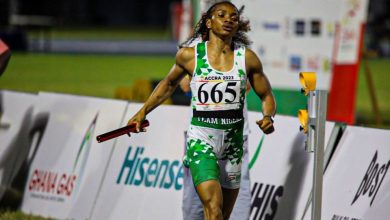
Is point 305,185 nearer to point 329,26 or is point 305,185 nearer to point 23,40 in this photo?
point 329,26

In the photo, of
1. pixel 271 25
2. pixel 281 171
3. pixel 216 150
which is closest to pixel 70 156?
pixel 281 171

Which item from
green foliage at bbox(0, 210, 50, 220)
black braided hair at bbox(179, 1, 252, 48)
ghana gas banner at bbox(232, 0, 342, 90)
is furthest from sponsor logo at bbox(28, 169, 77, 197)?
ghana gas banner at bbox(232, 0, 342, 90)

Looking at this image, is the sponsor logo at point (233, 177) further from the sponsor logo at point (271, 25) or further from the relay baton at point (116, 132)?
the sponsor logo at point (271, 25)

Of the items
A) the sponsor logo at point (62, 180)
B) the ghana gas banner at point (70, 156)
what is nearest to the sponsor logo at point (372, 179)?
the ghana gas banner at point (70, 156)

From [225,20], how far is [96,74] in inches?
845

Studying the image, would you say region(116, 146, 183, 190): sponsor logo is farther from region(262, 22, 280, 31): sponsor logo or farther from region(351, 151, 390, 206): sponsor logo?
region(262, 22, 280, 31): sponsor logo

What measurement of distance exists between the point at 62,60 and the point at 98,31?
2052 cm

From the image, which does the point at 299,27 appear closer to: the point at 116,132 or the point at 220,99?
the point at 220,99

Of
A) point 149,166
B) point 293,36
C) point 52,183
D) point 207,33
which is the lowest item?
point 52,183

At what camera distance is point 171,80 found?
8.09m

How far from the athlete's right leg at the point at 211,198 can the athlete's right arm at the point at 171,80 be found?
0.70 meters

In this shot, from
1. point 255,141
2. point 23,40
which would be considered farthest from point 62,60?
point 255,141

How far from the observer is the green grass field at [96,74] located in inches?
925

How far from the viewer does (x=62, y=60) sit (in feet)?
112
